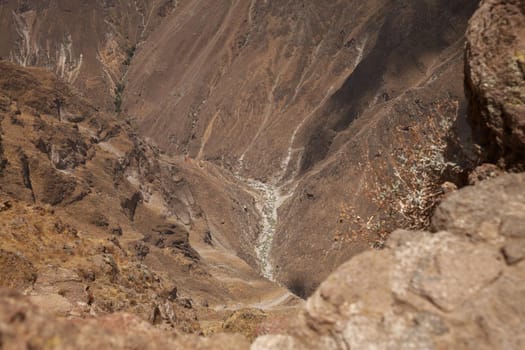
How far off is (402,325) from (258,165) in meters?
53.8

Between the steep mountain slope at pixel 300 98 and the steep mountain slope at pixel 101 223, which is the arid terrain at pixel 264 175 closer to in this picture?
the steep mountain slope at pixel 101 223

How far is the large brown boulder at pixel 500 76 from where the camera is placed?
4.52 meters

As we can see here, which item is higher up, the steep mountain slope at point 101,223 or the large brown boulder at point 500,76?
the large brown boulder at point 500,76

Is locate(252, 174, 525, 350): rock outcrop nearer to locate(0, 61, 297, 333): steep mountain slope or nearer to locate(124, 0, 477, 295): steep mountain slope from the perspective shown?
locate(0, 61, 297, 333): steep mountain slope

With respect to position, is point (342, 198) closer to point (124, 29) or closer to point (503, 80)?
point (503, 80)

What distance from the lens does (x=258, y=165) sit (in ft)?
187

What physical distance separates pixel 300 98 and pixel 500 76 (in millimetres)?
57888

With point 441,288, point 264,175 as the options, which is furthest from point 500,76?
point 264,175

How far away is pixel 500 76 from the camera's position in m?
4.62

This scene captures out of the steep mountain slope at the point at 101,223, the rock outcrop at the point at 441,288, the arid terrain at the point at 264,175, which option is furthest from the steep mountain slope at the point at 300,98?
the rock outcrop at the point at 441,288

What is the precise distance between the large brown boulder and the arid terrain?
0.02 m

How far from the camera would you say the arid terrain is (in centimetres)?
341

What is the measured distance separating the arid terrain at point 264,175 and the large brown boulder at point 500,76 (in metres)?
0.02

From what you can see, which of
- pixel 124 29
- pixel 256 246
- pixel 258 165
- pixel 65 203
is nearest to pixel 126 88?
pixel 124 29
